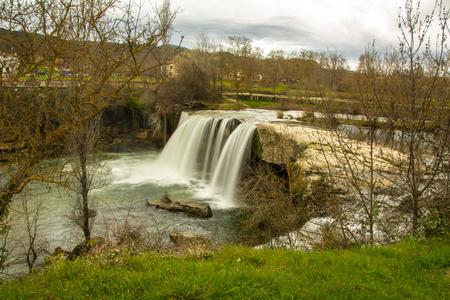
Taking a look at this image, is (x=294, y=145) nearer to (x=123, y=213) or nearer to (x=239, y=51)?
(x=123, y=213)

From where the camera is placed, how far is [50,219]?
11344 mm

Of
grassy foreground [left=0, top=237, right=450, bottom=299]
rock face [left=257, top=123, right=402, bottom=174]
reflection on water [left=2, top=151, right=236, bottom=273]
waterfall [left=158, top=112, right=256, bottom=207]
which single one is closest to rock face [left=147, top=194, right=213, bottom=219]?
reflection on water [left=2, top=151, right=236, bottom=273]

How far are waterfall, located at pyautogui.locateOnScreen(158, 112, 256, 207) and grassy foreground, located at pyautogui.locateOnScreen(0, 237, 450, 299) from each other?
846 cm

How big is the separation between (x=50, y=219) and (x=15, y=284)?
27.3ft

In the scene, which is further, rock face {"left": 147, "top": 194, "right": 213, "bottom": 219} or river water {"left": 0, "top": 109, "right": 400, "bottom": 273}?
rock face {"left": 147, "top": 194, "right": 213, "bottom": 219}

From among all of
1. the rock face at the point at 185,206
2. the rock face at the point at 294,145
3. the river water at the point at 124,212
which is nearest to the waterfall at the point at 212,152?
the river water at the point at 124,212

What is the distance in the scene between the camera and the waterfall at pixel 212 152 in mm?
14641

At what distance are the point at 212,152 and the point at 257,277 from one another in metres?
13.3

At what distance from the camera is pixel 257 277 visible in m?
3.79

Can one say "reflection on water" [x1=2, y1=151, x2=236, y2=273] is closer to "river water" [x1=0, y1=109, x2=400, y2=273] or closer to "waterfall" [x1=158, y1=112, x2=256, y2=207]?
"river water" [x1=0, y1=109, x2=400, y2=273]

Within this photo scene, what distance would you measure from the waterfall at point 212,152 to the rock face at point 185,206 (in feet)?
4.85

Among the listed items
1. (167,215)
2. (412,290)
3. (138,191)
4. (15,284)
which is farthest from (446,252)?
(138,191)

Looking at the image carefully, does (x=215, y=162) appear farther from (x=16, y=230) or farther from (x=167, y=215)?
(x=16, y=230)

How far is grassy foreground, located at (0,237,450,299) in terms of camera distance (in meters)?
3.49
